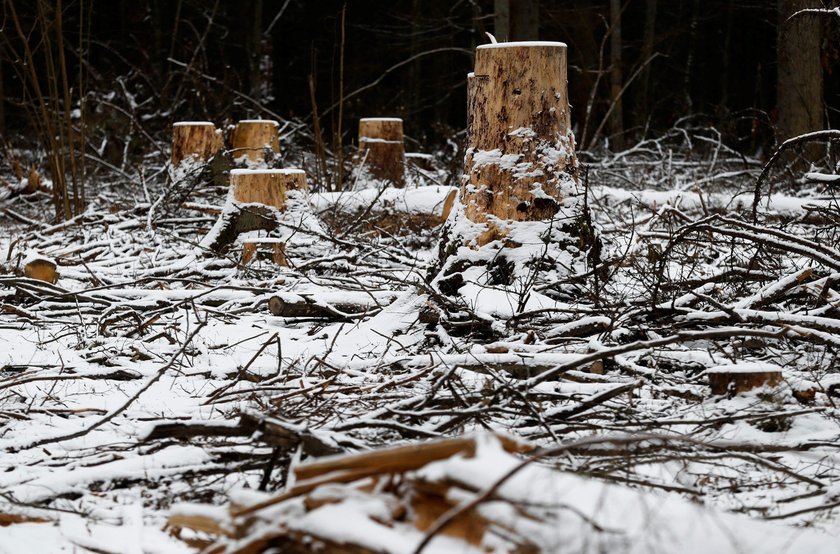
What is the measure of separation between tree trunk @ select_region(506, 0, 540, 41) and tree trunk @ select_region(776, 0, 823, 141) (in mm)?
3415

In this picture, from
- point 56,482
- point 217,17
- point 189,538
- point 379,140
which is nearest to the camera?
point 189,538

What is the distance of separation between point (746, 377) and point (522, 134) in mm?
1984

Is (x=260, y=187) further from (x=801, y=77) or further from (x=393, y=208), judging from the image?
(x=801, y=77)

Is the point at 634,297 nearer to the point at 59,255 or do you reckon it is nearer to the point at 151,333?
the point at 151,333

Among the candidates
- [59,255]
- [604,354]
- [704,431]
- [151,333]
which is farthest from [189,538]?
[59,255]

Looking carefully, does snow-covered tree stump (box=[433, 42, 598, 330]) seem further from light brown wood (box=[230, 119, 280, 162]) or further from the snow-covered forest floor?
light brown wood (box=[230, 119, 280, 162])

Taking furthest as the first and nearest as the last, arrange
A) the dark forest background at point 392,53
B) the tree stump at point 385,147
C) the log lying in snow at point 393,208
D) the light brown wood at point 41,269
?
the dark forest background at point 392,53 → the tree stump at point 385,147 → the log lying in snow at point 393,208 → the light brown wood at point 41,269

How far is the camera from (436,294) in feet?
13.7

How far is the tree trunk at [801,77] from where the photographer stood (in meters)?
11.0

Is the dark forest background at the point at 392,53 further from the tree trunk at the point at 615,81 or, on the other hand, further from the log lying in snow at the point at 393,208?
the log lying in snow at the point at 393,208

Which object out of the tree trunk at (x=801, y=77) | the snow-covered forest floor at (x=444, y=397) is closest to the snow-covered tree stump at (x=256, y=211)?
the snow-covered forest floor at (x=444, y=397)

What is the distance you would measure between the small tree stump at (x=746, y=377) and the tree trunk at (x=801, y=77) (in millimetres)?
8769

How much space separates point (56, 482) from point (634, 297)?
2.72 metres

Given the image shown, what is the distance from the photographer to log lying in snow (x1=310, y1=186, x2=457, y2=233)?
7062mm
